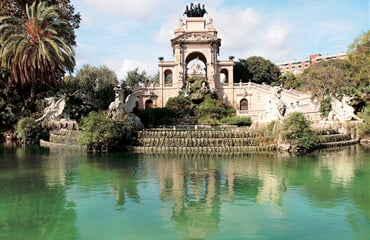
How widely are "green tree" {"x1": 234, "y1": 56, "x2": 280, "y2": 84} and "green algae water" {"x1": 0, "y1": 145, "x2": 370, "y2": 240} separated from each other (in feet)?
157

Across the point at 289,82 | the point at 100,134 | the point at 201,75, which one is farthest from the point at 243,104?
the point at 100,134

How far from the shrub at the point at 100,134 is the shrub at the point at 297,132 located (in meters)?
9.21

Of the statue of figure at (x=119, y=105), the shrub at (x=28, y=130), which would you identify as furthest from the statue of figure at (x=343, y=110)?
the shrub at (x=28, y=130)

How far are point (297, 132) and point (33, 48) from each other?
21.1 meters

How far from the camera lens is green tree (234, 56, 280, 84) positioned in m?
63.2

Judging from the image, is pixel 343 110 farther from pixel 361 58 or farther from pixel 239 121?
pixel 361 58

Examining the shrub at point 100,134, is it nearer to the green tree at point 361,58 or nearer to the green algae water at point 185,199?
the green algae water at point 185,199

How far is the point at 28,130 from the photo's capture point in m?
25.6

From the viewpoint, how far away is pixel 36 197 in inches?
392

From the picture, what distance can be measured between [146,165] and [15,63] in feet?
60.0

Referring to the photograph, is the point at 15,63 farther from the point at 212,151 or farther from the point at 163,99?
the point at 163,99

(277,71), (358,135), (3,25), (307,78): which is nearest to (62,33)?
(3,25)

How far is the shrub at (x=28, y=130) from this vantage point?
83.9ft

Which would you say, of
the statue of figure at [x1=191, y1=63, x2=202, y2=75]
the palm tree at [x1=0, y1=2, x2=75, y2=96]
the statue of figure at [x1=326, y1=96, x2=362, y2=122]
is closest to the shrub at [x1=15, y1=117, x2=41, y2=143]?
the palm tree at [x1=0, y1=2, x2=75, y2=96]
